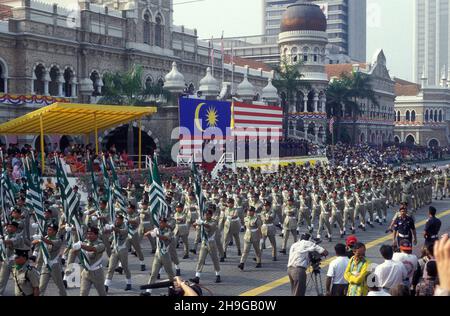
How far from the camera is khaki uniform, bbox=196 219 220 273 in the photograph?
14.5 metres

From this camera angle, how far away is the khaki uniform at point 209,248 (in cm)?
1448

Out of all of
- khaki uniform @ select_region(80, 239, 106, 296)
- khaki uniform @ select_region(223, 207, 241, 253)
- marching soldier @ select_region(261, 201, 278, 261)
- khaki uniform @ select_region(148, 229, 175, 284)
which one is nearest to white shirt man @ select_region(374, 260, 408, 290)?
khaki uniform @ select_region(80, 239, 106, 296)

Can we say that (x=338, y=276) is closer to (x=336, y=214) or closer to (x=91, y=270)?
(x=91, y=270)

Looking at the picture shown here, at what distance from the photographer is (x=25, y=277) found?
32.4 feet

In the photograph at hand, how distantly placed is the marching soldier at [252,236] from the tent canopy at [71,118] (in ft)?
38.3

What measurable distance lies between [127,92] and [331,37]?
108 metres

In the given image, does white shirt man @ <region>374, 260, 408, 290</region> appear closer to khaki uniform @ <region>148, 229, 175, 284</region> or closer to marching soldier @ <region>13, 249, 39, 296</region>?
marching soldier @ <region>13, 249, 39, 296</region>

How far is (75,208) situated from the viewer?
13.7 metres

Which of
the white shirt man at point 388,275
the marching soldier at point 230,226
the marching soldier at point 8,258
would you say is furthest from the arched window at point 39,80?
the white shirt man at point 388,275

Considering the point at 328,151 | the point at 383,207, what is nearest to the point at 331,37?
the point at 328,151

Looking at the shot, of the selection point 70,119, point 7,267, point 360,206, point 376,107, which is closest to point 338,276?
point 7,267

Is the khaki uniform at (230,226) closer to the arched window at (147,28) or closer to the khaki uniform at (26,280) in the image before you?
the khaki uniform at (26,280)

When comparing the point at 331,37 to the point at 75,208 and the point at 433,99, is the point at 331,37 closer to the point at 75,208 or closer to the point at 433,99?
the point at 433,99

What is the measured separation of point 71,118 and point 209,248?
1549 cm
